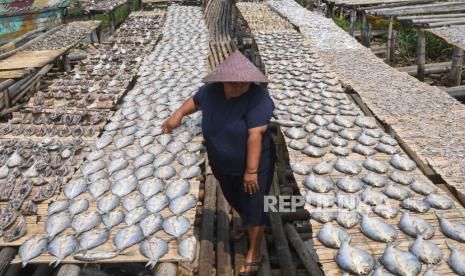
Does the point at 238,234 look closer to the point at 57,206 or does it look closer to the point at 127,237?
the point at 127,237

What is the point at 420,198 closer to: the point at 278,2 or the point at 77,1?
the point at 278,2

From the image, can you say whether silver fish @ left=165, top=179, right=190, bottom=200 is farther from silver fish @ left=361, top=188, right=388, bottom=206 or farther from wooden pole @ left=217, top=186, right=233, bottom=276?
silver fish @ left=361, top=188, right=388, bottom=206

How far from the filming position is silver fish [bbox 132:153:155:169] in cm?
379

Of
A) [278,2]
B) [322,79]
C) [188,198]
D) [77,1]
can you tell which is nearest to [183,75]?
[322,79]

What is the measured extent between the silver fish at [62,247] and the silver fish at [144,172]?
0.89m

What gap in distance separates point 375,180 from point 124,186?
86.6 inches

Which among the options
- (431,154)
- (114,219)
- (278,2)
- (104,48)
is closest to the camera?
(114,219)

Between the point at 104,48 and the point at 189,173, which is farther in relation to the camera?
the point at 104,48

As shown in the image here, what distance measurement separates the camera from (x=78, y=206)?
3174mm

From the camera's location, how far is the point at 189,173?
11.9 ft

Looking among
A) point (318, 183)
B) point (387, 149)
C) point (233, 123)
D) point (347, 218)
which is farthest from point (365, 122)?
point (233, 123)

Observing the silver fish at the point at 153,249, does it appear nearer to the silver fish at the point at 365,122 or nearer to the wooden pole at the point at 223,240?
the wooden pole at the point at 223,240

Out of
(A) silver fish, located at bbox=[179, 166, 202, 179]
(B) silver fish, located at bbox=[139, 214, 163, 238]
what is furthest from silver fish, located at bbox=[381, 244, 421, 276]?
(A) silver fish, located at bbox=[179, 166, 202, 179]

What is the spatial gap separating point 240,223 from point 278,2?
11064 mm
